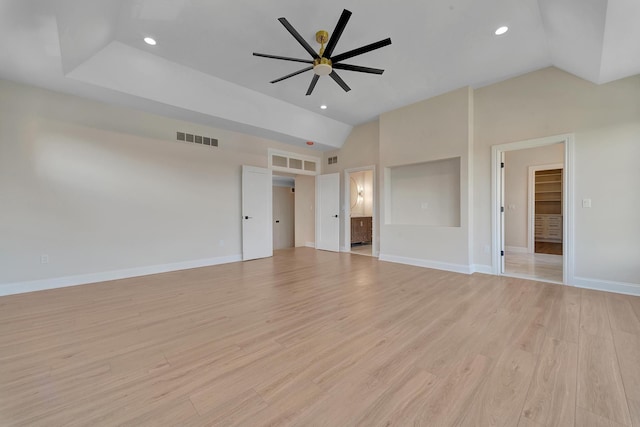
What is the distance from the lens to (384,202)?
5.87 metres

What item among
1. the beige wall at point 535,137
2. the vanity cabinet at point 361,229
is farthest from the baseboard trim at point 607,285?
the vanity cabinet at point 361,229

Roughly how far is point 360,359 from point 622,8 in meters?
3.80

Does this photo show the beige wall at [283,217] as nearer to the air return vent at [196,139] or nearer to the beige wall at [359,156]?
the beige wall at [359,156]

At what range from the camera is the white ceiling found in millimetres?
2643

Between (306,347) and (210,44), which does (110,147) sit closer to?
(210,44)

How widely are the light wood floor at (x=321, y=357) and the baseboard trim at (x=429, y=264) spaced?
103cm

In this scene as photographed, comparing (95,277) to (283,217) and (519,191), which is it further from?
(519,191)

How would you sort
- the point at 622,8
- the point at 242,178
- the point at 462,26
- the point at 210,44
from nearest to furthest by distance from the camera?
the point at 622,8
the point at 462,26
the point at 210,44
the point at 242,178

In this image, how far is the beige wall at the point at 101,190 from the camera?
351 centimetres

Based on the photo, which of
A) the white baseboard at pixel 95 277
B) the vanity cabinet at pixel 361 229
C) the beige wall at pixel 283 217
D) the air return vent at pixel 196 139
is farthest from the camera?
the beige wall at pixel 283 217

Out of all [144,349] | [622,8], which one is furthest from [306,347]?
[622,8]

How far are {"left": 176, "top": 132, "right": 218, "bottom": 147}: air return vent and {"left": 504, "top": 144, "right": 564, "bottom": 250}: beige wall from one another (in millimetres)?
7485

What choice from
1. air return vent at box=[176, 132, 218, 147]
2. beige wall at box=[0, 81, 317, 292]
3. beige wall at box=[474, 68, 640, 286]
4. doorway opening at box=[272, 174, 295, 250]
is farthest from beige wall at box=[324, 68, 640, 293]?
doorway opening at box=[272, 174, 295, 250]

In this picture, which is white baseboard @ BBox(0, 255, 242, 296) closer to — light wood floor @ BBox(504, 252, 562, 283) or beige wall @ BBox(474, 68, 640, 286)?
light wood floor @ BBox(504, 252, 562, 283)
